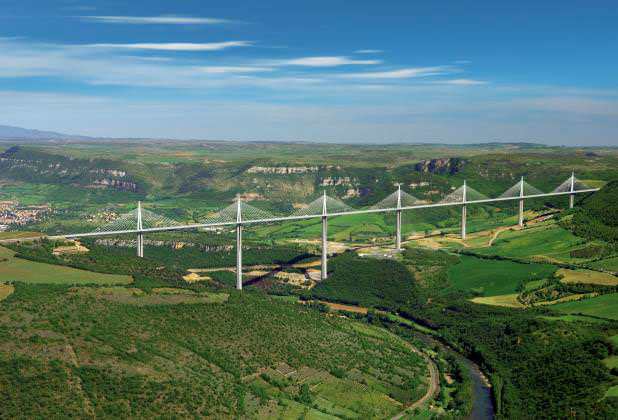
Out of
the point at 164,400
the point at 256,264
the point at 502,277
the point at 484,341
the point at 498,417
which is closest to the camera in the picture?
the point at 164,400

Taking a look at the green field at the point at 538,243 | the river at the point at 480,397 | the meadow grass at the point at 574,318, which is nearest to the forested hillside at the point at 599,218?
the green field at the point at 538,243

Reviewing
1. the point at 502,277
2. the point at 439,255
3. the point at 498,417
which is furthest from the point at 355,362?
the point at 439,255

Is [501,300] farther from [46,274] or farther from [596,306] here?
[46,274]

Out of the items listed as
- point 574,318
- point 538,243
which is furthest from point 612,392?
point 538,243

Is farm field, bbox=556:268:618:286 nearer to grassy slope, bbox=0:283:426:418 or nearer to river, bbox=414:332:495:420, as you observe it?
river, bbox=414:332:495:420

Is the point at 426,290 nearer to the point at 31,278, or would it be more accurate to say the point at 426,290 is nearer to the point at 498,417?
the point at 498,417

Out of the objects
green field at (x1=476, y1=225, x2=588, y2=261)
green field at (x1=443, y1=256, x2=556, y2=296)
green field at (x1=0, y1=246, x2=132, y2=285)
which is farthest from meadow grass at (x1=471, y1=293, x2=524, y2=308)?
green field at (x1=0, y1=246, x2=132, y2=285)
